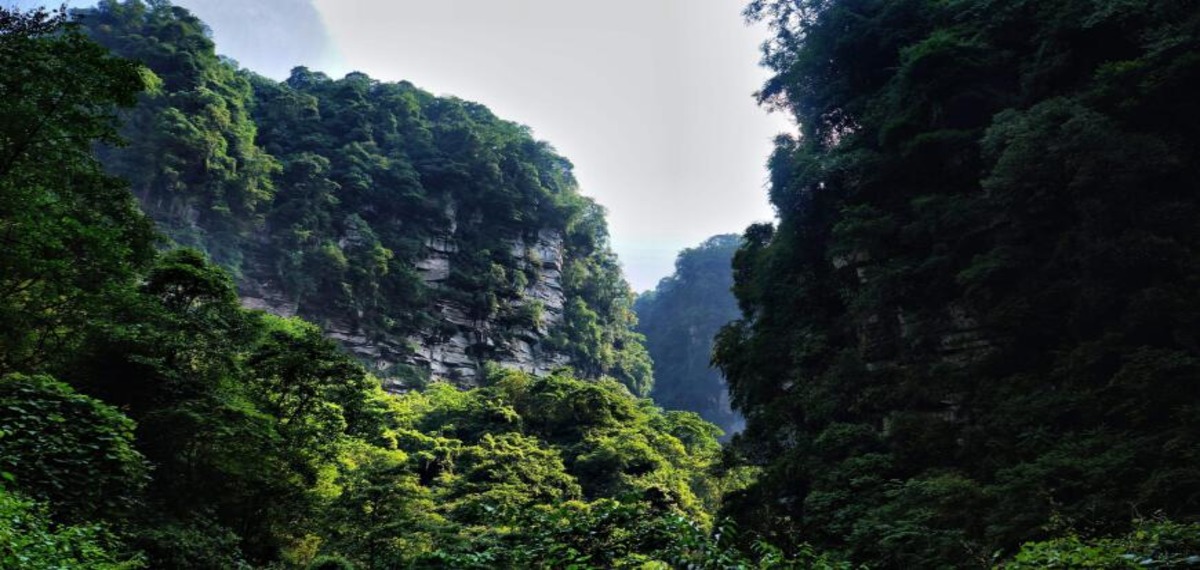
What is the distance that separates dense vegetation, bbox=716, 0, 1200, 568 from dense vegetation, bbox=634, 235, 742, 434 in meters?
50.4

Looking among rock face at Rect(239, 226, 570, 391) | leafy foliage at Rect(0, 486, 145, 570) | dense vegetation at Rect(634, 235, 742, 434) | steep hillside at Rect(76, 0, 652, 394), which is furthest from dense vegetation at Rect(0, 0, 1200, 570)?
dense vegetation at Rect(634, 235, 742, 434)

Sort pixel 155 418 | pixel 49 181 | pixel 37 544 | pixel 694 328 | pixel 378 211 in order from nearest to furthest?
pixel 37 544
pixel 49 181
pixel 155 418
pixel 378 211
pixel 694 328

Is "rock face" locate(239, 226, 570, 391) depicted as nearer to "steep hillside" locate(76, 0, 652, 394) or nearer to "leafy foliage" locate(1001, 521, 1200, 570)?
"steep hillside" locate(76, 0, 652, 394)

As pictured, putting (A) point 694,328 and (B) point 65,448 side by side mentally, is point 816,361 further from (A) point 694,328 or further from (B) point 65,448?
(A) point 694,328

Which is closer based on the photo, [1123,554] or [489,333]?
[1123,554]

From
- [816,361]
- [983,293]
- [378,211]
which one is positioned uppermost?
[378,211]

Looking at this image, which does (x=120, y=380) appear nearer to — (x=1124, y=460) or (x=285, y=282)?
(x=1124, y=460)

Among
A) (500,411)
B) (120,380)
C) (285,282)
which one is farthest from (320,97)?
(120,380)

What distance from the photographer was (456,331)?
47.2m

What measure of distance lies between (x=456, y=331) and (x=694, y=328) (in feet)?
125

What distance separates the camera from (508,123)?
63.5 meters

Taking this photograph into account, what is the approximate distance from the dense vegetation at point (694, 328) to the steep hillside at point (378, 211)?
1327 centimetres

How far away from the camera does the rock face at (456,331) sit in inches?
1628

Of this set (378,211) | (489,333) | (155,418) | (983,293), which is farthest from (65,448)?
(378,211)
